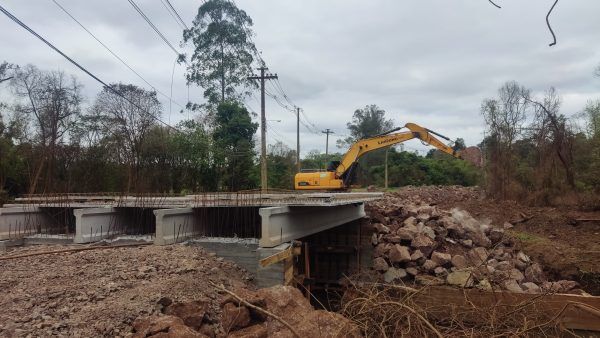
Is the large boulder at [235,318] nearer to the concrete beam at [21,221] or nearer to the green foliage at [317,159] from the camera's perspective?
the concrete beam at [21,221]

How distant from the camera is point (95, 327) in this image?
211 inches

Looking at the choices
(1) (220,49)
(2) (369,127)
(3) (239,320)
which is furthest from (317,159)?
(3) (239,320)

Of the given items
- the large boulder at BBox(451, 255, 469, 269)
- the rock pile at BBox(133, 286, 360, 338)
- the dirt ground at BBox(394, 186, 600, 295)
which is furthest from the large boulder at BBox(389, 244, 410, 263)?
the rock pile at BBox(133, 286, 360, 338)

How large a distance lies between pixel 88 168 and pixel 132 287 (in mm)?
13771

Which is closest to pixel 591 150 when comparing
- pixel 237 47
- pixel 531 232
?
pixel 531 232

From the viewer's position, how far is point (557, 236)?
54.1 ft

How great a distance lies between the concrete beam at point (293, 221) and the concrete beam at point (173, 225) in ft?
7.64

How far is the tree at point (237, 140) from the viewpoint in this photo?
30625 millimetres

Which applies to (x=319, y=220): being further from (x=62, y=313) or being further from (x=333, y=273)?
(x=62, y=313)

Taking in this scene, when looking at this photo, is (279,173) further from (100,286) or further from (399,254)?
(100,286)

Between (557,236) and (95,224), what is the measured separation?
51.6ft

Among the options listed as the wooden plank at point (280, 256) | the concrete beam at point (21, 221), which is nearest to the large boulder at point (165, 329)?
the wooden plank at point (280, 256)

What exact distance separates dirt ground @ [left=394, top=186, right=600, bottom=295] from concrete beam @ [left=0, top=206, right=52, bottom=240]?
1551 centimetres

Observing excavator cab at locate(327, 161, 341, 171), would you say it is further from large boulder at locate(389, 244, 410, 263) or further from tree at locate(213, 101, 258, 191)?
tree at locate(213, 101, 258, 191)
